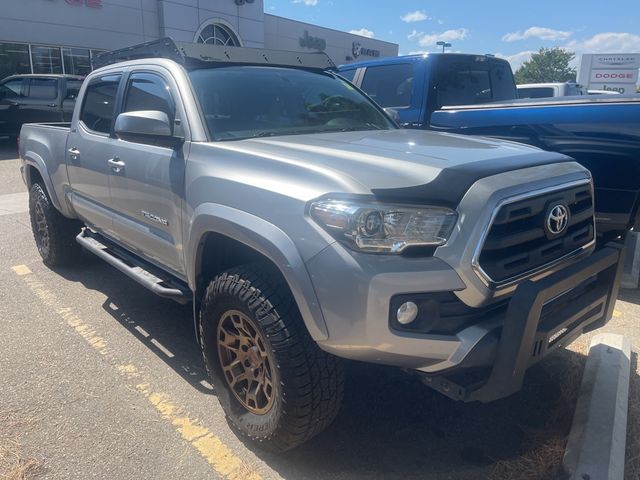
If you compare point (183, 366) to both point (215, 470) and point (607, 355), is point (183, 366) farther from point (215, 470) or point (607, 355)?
point (607, 355)

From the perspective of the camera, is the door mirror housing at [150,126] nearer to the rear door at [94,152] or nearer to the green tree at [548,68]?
the rear door at [94,152]

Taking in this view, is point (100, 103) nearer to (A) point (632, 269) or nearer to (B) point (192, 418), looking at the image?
(B) point (192, 418)

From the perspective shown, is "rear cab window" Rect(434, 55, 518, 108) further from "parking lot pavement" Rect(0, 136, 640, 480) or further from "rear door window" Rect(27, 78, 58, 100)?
"rear door window" Rect(27, 78, 58, 100)

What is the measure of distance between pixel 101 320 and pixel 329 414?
247 centimetres

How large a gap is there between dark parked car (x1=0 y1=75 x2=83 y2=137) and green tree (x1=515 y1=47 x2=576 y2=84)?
7011 cm

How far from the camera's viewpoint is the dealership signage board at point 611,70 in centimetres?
3784

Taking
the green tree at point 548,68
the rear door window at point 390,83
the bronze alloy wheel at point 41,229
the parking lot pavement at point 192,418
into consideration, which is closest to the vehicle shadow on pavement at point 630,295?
the parking lot pavement at point 192,418

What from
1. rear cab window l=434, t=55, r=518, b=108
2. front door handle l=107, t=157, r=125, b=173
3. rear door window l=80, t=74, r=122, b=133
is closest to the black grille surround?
front door handle l=107, t=157, r=125, b=173

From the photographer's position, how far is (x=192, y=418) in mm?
2945

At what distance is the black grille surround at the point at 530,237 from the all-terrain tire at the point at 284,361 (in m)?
0.79

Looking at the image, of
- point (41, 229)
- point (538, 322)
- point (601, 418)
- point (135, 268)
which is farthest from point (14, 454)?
point (41, 229)

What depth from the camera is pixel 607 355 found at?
3.33 metres

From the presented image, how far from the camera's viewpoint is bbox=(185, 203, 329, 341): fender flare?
2.14 meters

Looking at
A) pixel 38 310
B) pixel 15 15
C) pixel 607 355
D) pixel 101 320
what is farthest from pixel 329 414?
pixel 15 15
